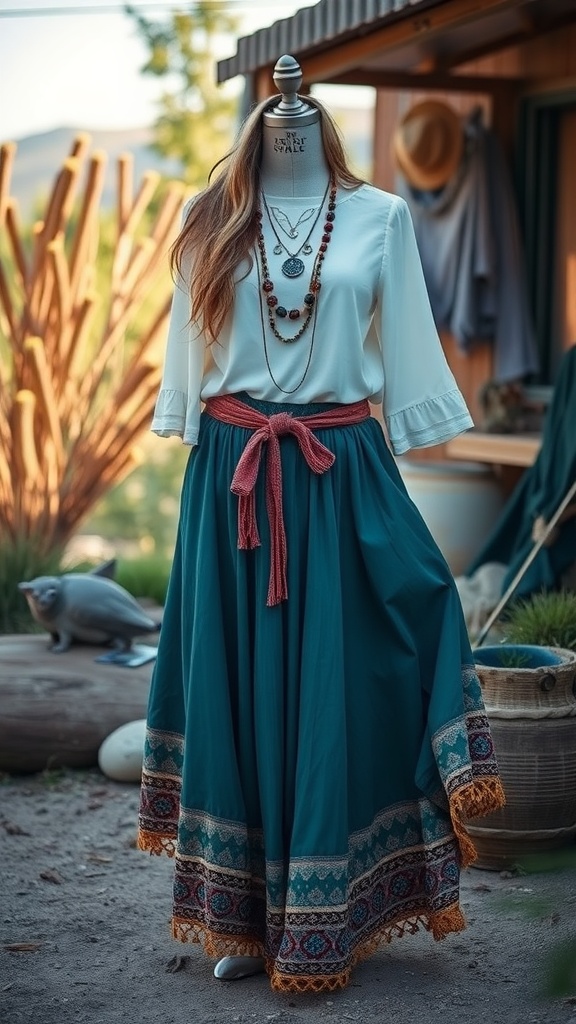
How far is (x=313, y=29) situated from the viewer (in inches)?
173

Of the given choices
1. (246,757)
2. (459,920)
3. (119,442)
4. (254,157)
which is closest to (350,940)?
(459,920)

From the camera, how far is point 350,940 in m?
2.74

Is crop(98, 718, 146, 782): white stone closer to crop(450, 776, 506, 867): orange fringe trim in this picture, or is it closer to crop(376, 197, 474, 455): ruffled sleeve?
crop(450, 776, 506, 867): orange fringe trim

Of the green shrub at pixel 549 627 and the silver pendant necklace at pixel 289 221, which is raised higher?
the silver pendant necklace at pixel 289 221

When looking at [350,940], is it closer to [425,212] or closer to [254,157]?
[254,157]

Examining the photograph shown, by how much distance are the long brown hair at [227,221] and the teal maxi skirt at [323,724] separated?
239 mm

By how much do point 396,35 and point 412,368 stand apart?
2.05 m

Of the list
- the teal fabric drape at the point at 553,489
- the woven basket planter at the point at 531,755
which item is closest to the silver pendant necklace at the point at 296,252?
the woven basket planter at the point at 531,755

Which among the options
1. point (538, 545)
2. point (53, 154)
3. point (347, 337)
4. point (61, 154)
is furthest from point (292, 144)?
point (53, 154)

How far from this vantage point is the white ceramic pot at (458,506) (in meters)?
5.77

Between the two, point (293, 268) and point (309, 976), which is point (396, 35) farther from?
point (309, 976)

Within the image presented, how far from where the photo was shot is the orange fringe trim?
8.87 feet

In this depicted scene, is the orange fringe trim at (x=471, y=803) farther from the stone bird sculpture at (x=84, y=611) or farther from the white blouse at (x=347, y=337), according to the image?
the stone bird sculpture at (x=84, y=611)

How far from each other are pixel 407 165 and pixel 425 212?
0.27 meters
